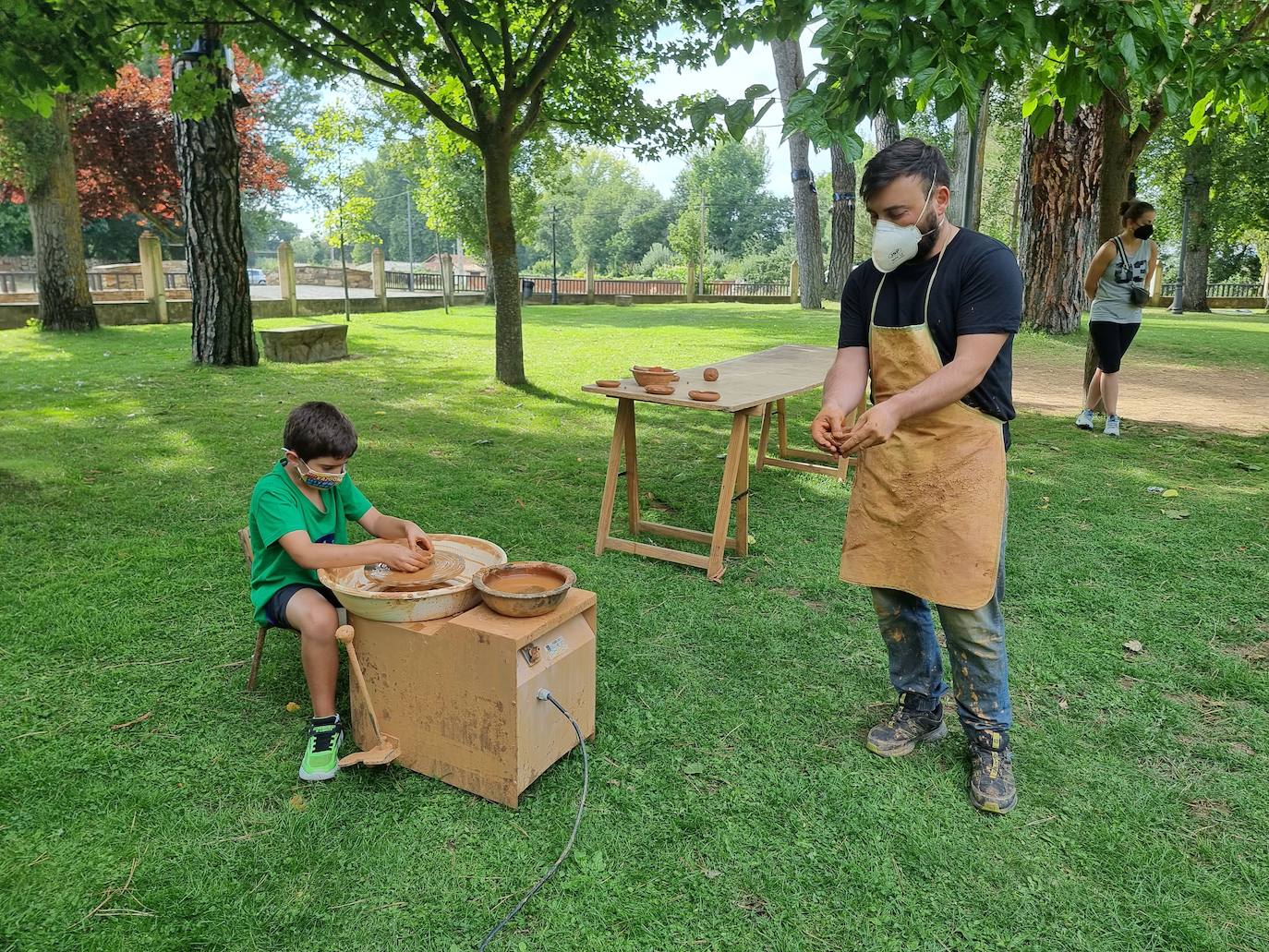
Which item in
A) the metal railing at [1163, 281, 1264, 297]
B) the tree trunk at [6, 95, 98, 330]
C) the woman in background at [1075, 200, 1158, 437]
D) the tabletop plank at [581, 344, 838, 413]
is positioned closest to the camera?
the tabletop plank at [581, 344, 838, 413]

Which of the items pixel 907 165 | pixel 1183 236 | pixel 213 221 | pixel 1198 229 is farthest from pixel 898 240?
pixel 1198 229

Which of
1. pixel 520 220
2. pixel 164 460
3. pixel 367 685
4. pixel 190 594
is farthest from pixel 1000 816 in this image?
pixel 520 220

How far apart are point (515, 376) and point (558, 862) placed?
8.16 meters

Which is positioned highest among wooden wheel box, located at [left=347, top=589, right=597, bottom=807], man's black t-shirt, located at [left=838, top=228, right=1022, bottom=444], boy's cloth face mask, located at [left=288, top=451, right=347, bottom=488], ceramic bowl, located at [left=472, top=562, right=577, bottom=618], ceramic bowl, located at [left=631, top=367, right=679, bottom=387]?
man's black t-shirt, located at [left=838, top=228, right=1022, bottom=444]

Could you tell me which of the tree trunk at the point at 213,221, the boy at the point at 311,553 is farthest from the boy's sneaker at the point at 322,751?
the tree trunk at the point at 213,221

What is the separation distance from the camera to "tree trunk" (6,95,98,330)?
44.4 ft

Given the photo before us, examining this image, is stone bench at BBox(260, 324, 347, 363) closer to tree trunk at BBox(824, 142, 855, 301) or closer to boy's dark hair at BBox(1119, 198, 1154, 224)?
boy's dark hair at BBox(1119, 198, 1154, 224)

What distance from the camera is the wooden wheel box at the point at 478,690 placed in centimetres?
255

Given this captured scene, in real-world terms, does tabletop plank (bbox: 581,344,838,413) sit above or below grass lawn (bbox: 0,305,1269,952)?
above

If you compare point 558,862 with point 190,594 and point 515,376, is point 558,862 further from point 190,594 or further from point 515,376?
point 515,376

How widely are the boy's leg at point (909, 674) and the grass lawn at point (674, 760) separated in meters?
0.08

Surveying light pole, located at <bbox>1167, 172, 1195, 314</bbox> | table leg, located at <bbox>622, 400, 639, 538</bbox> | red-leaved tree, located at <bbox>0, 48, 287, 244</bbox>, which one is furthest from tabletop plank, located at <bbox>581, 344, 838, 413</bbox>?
light pole, located at <bbox>1167, 172, 1195, 314</bbox>

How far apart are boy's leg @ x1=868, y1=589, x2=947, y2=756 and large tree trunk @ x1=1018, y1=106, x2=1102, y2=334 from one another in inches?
484

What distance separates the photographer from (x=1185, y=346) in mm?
14695
